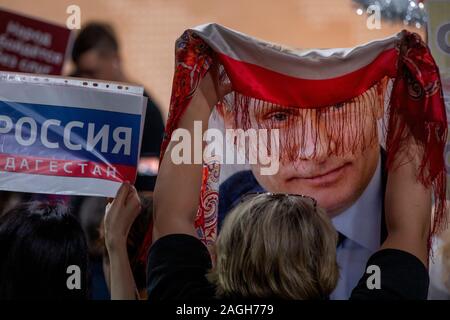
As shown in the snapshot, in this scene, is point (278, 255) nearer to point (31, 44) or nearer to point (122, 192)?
point (122, 192)

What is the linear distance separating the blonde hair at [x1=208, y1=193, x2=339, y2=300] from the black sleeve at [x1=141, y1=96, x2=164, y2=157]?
1.15 feet

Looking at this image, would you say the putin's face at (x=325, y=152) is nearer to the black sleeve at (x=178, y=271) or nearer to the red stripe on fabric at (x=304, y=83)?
the red stripe on fabric at (x=304, y=83)

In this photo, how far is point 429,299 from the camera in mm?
1885

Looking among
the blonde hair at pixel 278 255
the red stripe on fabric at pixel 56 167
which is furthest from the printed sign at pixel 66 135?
the blonde hair at pixel 278 255

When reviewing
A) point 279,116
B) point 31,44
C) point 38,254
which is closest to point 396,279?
point 279,116

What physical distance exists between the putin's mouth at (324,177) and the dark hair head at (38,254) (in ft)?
1.74

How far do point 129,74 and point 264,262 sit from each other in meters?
0.59

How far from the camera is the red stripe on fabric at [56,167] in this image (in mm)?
1809

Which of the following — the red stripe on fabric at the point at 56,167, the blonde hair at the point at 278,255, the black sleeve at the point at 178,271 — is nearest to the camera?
the blonde hair at the point at 278,255

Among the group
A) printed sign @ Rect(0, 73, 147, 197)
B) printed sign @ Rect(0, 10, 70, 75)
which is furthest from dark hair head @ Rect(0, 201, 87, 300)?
printed sign @ Rect(0, 10, 70, 75)

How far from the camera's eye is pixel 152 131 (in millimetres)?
1858

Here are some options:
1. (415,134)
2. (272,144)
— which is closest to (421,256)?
(415,134)

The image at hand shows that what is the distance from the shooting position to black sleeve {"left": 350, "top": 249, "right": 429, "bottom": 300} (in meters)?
1.73

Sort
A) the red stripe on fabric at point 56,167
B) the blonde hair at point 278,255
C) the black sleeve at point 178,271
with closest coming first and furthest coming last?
the blonde hair at point 278,255 < the black sleeve at point 178,271 < the red stripe on fabric at point 56,167
